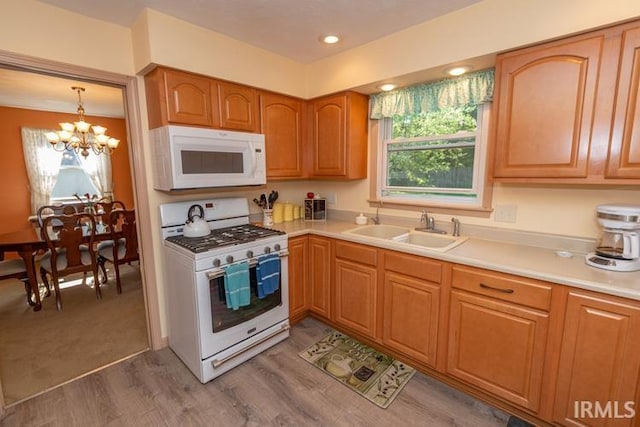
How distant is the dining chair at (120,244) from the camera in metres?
3.44

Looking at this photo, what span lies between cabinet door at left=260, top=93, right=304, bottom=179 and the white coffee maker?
2.22 meters

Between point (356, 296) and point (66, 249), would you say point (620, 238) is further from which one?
point (66, 249)

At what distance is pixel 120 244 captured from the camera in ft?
12.1

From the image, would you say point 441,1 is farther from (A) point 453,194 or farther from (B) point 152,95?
(B) point 152,95

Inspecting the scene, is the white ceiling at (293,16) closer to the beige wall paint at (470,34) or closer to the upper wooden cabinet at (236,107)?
the beige wall paint at (470,34)

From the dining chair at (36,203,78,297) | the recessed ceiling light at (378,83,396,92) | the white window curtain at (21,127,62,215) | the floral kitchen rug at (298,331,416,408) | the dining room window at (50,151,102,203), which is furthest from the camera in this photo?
the dining room window at (50,151,102,203)

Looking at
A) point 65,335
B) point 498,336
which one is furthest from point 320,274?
point 65,335

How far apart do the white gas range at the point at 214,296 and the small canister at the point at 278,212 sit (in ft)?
1.48

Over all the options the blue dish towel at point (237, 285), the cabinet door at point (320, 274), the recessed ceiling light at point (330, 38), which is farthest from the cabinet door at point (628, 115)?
the blue dish towel at point (237, 285)

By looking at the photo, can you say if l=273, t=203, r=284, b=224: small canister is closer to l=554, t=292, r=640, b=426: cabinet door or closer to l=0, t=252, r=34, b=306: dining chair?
l=554, t=292, r=640, b=426: cabinet door

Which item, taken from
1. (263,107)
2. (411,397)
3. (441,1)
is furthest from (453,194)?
(263,107)

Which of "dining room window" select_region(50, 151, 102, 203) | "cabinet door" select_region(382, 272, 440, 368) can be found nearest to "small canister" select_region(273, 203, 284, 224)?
"cabinet door" select_region(382, 272, 440, 368)

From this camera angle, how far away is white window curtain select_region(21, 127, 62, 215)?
14.7 ft

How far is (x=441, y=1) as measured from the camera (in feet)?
5.86
